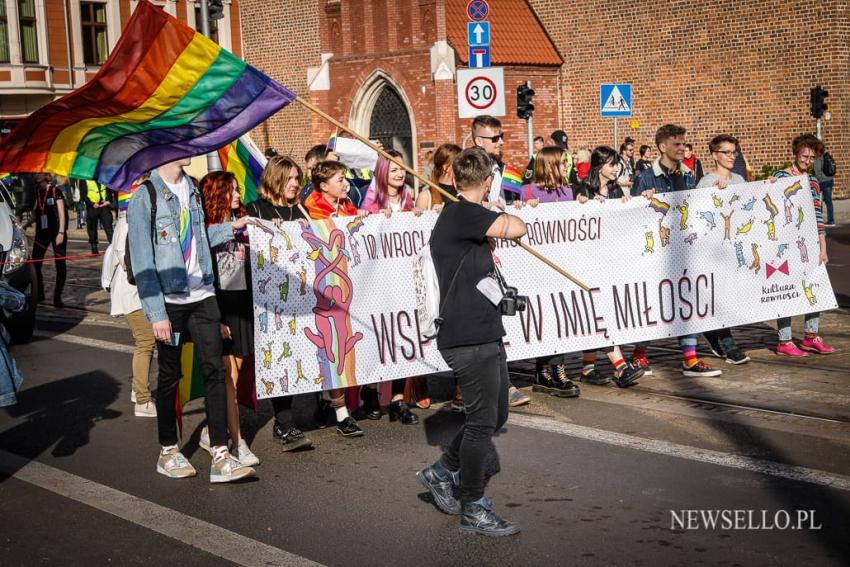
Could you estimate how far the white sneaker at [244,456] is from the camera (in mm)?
6977

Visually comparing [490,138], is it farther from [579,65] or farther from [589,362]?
[579,65]

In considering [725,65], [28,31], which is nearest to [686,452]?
[725,65]

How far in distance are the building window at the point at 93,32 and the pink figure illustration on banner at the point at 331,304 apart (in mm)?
42450

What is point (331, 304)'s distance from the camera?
782 centimetres

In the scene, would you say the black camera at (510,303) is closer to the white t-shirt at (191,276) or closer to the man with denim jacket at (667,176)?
the white t-shirt at (191,276)

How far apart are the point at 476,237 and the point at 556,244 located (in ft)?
10.3

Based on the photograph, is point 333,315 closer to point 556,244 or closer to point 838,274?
point 556,244

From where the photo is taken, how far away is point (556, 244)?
8.62 metres

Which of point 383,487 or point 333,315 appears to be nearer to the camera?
point 383,487

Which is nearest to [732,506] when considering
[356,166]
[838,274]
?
[356,166]

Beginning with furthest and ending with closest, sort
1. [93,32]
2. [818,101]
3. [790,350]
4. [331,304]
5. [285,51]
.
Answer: [93,32] → [285,51] → [818,101] → [790,350] → [331,304]

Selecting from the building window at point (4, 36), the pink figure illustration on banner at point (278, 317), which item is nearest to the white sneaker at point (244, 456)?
the pink figure illustration on banner at point (278, 317)

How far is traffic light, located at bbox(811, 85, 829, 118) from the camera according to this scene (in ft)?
83.5

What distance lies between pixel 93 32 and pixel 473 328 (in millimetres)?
45791
